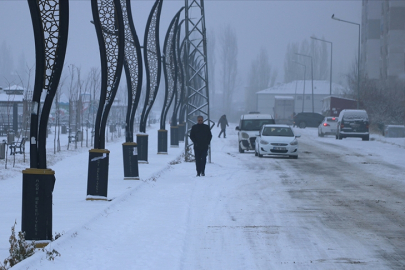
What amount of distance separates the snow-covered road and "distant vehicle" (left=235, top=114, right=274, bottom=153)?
12560mm

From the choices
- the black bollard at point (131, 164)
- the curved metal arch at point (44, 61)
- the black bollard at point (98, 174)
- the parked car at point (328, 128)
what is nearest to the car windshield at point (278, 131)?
the black bollard at point (131, 164)

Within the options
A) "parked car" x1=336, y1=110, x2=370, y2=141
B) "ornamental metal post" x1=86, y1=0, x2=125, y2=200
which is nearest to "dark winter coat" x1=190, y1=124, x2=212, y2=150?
"ornamental metal post" x1=86, y1=0, x2=125, y2=200

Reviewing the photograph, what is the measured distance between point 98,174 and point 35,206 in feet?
13.5

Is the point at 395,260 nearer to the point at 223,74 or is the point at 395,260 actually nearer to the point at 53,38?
the point at 53,38

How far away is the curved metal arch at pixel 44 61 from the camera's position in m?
7.45

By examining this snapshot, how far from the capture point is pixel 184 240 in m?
8.30

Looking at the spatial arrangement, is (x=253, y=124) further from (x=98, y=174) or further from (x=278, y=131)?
(x=98, y=174)

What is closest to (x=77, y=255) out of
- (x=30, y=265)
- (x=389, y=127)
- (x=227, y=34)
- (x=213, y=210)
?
(x=30, y=265)

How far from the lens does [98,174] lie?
1152 cm

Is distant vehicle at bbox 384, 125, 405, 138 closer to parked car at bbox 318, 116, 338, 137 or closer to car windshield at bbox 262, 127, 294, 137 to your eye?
parked car at bbox 318, 116, 338, 137

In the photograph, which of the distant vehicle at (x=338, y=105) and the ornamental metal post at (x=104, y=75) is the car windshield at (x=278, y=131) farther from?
the distant vehicle at (x=338, y=105)

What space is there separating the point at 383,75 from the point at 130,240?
87940mm

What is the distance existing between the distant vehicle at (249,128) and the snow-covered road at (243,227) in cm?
1256

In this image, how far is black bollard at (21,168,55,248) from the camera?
24.2 feet
